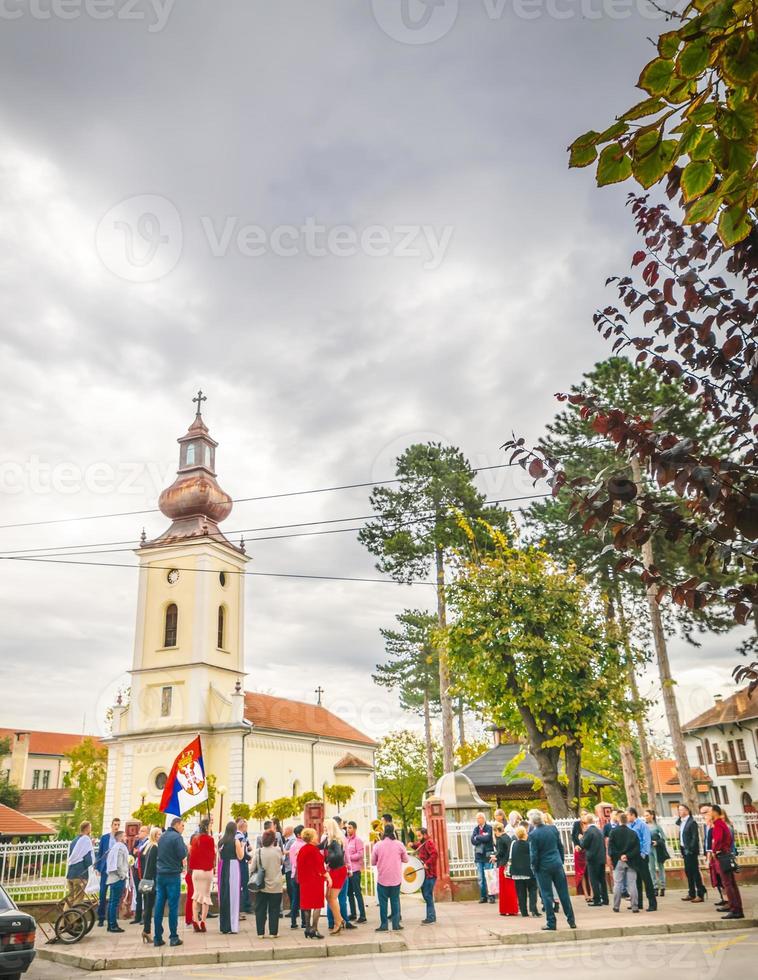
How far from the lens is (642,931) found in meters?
11.8

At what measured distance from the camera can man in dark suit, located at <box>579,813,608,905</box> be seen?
14.0m

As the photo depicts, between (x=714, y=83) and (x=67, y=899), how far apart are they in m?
15.1

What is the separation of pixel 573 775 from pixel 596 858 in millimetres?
6520

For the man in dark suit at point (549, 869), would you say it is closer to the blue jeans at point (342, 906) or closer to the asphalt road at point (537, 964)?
the asphalt road at point (537, 964)

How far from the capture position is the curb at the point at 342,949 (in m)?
10.6

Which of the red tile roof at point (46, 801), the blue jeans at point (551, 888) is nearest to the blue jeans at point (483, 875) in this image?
the blue jeans at point (551, 888)

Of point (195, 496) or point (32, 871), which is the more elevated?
point (195, 496)

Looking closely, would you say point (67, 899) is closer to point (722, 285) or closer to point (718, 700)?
point (722, 285)

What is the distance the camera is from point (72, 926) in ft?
41.2

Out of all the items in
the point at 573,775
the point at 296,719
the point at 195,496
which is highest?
the point at 195,496

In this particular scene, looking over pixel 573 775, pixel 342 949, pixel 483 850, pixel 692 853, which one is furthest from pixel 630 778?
pixel 342 949

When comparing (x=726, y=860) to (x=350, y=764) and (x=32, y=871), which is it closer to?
(x=32, y=871)

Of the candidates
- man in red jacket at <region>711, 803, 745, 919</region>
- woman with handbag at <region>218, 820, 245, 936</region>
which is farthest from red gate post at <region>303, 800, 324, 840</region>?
man in red jacket at <region>711, 803, 745, 919</region>

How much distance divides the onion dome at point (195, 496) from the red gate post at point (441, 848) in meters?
26.7
